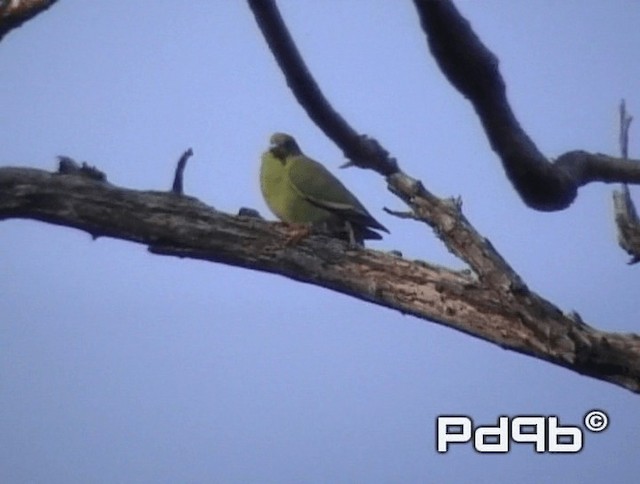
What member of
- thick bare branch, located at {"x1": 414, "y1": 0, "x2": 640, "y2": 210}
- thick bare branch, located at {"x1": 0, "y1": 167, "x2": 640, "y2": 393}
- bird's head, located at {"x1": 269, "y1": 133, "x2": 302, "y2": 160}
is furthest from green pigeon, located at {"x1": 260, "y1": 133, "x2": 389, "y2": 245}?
thick bare branch, located at {"x1": 414, "y1": 0, "x2": 640, "y2": 210}

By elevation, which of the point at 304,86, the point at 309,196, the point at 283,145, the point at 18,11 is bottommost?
the point at 304,86

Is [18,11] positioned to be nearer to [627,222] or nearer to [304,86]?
[304,86]

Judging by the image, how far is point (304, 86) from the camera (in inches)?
68.3

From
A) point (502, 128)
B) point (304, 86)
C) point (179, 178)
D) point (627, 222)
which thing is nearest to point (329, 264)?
point (179, 178)

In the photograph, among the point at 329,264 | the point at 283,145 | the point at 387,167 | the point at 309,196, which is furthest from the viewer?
the point at 283,145

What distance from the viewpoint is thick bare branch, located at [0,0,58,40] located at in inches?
89.0

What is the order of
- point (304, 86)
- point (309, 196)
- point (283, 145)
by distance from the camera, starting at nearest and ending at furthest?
point (304, 86) < point (309, 196) < point (283, 145)

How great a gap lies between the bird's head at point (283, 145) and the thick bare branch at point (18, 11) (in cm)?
297

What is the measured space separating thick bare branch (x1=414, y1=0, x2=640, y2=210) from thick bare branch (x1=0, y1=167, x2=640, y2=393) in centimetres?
73

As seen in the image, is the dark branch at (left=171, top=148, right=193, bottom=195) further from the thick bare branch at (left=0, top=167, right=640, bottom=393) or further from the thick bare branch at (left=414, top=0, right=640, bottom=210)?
the thick bare branch at (left=414, top=0, right=640, bottom=210)

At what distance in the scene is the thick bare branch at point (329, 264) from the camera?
112 inches

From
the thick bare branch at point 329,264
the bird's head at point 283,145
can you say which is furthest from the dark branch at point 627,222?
the bird's head at point 283,145

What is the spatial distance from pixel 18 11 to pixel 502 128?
1268 millimetres

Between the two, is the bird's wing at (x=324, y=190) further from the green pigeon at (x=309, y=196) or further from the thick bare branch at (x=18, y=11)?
the thick bare branch at (x=18, y=11)
